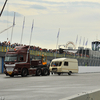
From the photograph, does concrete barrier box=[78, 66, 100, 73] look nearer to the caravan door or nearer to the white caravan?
the white caravan

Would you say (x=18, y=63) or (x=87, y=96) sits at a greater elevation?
(x=18, y=63)

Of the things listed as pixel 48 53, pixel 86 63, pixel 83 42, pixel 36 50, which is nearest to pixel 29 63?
pixel 36 50

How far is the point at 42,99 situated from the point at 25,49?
23411mm

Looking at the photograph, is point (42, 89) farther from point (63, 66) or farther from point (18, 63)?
point (63, 66)

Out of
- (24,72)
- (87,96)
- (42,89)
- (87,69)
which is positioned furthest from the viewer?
(87,69)

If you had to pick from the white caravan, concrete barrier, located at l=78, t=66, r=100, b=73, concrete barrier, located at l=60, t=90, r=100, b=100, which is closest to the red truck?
the white caravan

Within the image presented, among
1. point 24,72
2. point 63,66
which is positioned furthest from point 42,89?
point 63,66

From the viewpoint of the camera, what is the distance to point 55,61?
41.5 metres

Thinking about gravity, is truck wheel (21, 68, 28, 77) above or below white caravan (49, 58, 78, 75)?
below

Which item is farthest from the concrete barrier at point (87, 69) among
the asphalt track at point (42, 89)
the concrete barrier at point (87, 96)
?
the concrete barrier at point (87, 96)

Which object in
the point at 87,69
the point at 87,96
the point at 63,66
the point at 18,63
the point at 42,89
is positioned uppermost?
the point at 87,69

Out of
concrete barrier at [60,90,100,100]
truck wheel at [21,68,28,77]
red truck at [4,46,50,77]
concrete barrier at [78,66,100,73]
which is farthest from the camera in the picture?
concrete barrier at [78,66,100,73]

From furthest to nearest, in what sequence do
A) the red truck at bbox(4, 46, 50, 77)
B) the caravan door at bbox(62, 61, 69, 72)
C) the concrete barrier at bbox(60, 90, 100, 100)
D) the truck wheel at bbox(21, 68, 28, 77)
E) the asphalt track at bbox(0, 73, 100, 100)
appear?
the caravan door at bbox(62, 61, 69, 72) → the truck wheel at bbox(21, 68, 28, 77) → the red truck at bbox(4, 46, 50, 77) → the asphalt track at bbox(0, 73, 100, 100) → the concrete barrier at bbox(60, 90, 100, 100)

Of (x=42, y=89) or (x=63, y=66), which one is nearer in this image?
(x=42, y=89)
